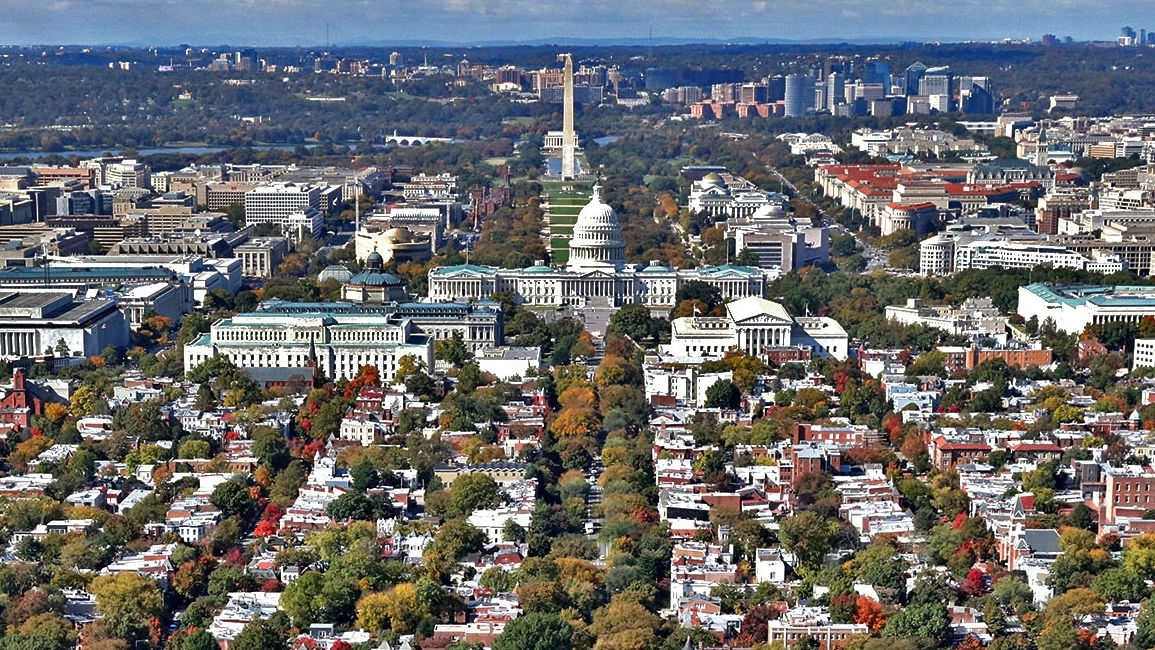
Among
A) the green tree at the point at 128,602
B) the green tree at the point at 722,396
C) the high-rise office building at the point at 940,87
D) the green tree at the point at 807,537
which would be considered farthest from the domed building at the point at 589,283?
the high-rise office building at the point at 940,87

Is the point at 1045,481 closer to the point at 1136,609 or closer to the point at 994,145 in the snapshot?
the point at 1136,609

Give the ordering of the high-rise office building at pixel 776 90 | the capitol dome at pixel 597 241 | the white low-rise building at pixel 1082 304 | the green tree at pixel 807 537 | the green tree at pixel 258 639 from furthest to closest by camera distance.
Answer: the high-rise office building at pixel 776 90 → the capitol dome at pixel 597 241 → the white low-rise building at pixel 1082 304 → the green tree at pixel 807 537 → the green tree at pixel 258 639

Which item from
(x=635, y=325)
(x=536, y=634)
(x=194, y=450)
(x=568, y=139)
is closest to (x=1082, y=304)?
(x=635, y=325)

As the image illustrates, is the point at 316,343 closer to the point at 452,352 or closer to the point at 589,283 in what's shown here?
the point at 452,352

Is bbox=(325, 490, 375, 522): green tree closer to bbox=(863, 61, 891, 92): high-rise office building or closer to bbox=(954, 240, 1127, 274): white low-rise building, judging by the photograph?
bbox=(954, 240, 1127, 274): white low-rise building

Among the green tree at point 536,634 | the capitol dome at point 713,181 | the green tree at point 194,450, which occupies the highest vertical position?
the green tree at point 536,634

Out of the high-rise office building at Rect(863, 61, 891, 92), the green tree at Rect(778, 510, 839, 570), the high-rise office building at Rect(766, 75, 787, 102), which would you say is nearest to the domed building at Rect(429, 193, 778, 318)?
the green tree at Rect(778, 510, 839, 570)

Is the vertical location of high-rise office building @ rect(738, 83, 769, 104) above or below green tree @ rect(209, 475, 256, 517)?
below

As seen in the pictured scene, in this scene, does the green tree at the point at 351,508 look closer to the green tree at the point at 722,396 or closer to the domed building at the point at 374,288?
the green tree at the point at 722,396
